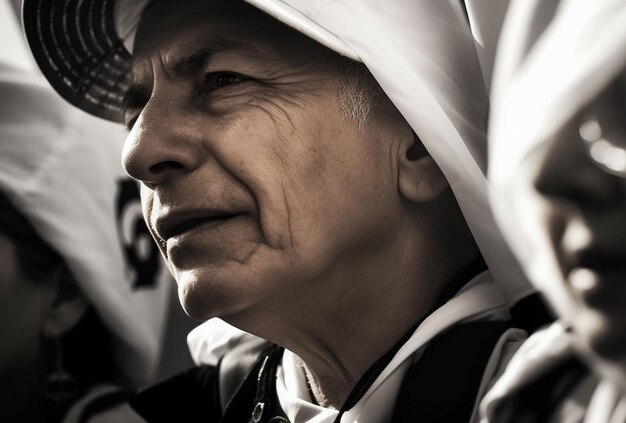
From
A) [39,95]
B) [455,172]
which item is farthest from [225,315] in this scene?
[39,95]

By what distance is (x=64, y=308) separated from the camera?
257 centimetres

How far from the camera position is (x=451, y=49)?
1.61 m

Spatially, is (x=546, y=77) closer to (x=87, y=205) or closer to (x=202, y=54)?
(x=202, y=54)

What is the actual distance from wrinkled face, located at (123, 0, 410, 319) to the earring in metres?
1.02

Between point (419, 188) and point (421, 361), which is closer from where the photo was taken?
point (421, 361)

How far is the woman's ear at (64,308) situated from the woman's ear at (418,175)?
4.35 ft

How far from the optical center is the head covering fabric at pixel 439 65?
4.82 ft

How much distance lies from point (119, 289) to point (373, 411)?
1273 millimetres

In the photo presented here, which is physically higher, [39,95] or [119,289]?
[39,95]

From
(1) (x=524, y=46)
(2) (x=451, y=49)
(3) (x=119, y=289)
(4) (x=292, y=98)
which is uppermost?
(1) (x=524, y=46)

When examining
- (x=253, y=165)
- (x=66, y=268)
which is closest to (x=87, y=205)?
(x=66, y=268)

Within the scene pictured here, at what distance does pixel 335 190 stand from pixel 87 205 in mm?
1225

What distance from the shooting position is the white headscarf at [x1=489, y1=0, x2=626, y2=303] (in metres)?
0.87

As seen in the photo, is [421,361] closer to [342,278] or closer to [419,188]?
[342,278]
